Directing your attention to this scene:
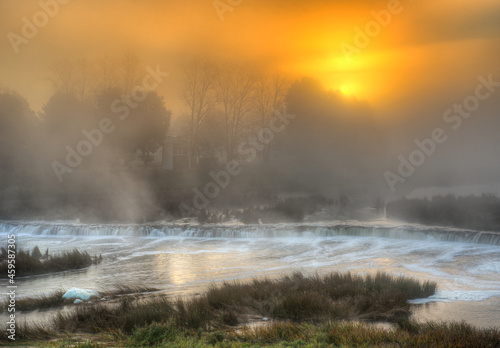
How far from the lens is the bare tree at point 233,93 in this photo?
196 feet

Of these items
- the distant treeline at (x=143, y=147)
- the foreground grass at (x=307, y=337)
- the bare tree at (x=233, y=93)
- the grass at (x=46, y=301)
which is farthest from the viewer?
the bare tree at (x=233, y=93)

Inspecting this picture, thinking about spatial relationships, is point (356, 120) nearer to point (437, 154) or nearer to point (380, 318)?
point (437, 154)

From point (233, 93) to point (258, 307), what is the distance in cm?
5016

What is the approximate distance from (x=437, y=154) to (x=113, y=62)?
56579 millimetres

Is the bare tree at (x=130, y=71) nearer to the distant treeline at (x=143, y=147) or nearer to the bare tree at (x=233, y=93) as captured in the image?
the distant treeline at (x=143, y=147)

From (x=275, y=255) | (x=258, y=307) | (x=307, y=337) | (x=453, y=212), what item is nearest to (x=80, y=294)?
(x=258, y=307)

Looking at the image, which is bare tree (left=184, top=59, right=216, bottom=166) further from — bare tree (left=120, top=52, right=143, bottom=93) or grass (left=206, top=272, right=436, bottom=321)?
grass (left=206, top=272, right=436, bottom=321)

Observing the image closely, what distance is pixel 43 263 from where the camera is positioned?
20141 millimetres

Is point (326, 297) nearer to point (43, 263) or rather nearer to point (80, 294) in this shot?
point (80, 294)

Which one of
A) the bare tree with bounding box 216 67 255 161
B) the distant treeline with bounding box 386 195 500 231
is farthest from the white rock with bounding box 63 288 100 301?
the bare tree with bounding box 216 67 255 161

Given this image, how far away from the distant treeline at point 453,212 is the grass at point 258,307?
52.0 ft

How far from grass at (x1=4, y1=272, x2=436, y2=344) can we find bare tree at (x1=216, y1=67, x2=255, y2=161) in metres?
46.6

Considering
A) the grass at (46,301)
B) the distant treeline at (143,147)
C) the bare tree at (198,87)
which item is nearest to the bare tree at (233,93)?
the distant treeline at (143,147)

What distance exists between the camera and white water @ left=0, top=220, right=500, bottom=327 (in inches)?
631
